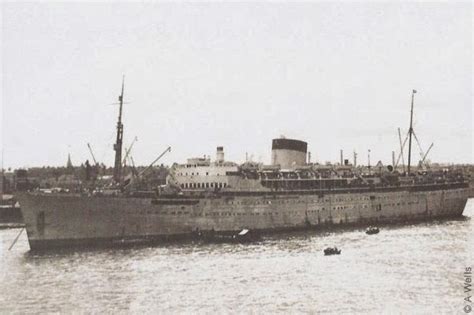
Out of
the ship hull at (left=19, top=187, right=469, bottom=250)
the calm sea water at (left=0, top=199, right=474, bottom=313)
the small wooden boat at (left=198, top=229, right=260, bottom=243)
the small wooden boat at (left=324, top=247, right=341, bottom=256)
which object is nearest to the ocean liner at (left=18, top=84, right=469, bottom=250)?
the ship hull at (left=19, top=187, right=469, bottom=250)

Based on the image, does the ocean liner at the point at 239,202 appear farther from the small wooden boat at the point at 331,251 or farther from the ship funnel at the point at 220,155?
the small wooden boat at the point at 331,251

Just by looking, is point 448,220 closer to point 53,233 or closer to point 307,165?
point 307,165

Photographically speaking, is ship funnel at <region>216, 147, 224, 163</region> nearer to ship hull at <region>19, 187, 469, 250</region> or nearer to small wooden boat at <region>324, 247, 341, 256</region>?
ship hull at <region>19, 187, 469, 250</region>

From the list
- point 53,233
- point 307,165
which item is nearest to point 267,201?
point 307,165

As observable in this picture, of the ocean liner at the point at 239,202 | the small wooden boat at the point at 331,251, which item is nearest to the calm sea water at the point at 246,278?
the small wooden boat at the point at 331,251

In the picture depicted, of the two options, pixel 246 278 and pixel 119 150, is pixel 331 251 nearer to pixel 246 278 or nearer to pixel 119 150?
pixel 246 278

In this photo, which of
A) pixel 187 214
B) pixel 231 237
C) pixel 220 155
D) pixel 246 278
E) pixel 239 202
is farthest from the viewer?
pixel 220 155

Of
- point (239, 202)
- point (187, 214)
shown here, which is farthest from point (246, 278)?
point (239, 202)
